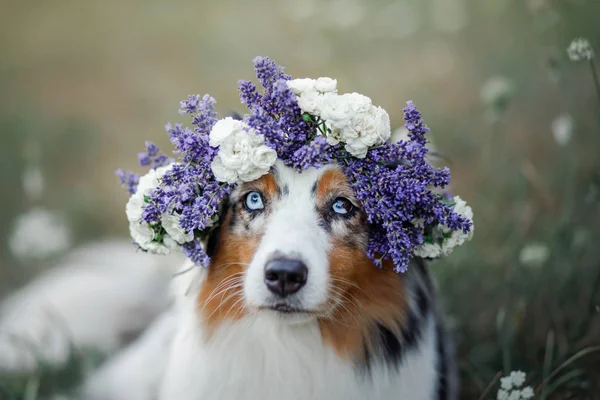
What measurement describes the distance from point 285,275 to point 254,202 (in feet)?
1.25

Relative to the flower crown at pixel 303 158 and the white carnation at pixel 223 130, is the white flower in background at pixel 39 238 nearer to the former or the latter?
the flower crown at pixel 303 158

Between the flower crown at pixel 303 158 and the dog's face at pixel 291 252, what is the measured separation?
0.06 metres

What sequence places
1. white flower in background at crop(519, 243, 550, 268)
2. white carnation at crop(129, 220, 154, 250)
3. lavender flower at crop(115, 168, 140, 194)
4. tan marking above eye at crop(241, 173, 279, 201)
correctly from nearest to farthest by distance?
tan marking above eye at crop(241, 173, 279, 201), white carnation at crop(129, 220, 154, 250), lavender flower at crop(115, 168, 140, 194), white flower in background at crop(519, 243, 550, 268)

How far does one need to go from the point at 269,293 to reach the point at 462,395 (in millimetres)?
1623

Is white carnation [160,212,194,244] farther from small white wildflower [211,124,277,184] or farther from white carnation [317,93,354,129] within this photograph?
white carnation [317,93,354,129]

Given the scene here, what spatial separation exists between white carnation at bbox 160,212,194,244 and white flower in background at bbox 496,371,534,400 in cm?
151

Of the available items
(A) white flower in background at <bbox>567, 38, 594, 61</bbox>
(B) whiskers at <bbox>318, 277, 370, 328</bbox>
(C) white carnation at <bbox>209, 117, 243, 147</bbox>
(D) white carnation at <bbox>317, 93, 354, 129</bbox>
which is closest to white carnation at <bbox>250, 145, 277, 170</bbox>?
(C) white carnation at <bbox>209, 117, 243, 147</bbox>

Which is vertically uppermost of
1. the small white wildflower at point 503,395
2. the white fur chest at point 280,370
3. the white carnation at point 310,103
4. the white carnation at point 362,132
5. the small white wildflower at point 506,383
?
the white carnation at point 310,103

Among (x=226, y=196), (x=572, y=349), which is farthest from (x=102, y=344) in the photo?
(x=572, y=349)

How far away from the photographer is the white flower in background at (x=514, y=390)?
9.08ft

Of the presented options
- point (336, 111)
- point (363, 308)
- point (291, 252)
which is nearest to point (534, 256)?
point (363, 308)

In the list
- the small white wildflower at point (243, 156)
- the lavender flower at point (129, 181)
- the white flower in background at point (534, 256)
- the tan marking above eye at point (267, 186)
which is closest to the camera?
the small white wildflower at point (243, 156)

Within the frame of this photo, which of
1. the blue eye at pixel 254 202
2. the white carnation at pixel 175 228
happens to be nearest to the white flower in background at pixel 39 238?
the white carnation at pixel 175 228

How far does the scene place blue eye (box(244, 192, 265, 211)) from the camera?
7.59 feet
